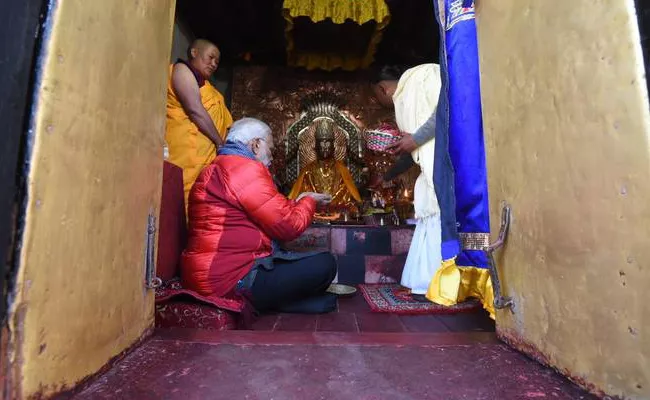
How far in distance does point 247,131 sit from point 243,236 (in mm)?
592

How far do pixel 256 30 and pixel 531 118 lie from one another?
4541mm

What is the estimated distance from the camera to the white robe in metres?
2.45

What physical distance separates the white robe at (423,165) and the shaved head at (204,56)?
1.35 meters

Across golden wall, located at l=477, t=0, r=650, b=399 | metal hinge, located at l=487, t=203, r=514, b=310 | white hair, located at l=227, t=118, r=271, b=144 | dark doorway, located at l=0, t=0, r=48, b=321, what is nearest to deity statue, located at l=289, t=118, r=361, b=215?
white hair, located at l=227, t=118, r=271, b=144

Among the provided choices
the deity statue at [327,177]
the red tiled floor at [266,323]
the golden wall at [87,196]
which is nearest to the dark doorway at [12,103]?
the golden wall at [87,196]

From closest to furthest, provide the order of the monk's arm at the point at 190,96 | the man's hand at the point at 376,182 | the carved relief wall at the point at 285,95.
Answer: the monk's arm at the point at 190,96 < the man's hand at the point at 376,182 < the carved relief wall at the point at 285,95

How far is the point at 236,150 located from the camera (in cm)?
208

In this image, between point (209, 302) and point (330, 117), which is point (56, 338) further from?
point (330, 117)

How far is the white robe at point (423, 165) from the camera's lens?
245 cm

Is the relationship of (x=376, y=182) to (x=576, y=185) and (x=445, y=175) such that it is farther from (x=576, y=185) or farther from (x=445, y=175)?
(x=576, y=185)

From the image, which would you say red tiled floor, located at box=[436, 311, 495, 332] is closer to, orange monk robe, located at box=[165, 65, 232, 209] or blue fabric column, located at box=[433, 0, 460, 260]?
blue fabric column, located at box=[433, 0, 460, 260]

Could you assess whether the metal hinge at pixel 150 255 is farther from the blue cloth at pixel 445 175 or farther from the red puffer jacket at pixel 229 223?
the blue cloth at pixel 445 175

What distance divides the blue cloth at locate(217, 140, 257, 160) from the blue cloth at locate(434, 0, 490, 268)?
1.00 metres

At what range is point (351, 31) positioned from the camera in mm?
4754
